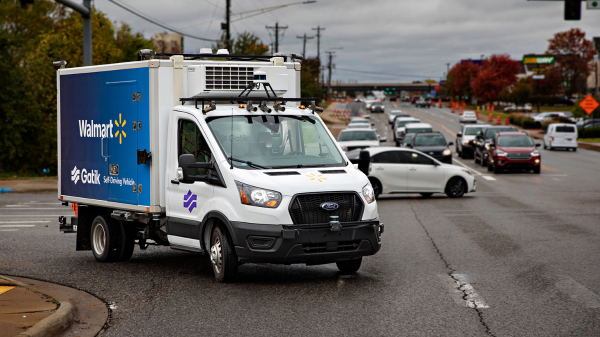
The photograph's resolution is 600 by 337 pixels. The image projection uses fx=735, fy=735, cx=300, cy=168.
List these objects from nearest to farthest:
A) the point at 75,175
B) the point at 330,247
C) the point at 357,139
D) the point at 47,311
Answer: the point at 47,311 < the point at 330,247 < the point at 75,175 < the point at 357,139

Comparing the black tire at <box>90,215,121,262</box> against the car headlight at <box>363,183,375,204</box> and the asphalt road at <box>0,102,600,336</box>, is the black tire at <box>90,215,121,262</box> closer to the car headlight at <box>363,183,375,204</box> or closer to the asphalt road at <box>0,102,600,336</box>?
the asphalt road at <box>0,102,600,336</box>

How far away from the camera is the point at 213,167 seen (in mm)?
9156

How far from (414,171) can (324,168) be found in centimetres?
1300

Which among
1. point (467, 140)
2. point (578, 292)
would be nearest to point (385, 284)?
point (578, 292)

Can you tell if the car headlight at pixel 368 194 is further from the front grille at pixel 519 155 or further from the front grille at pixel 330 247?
the front grille at pixel 519 155

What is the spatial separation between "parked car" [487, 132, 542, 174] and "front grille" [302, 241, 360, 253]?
925 inches

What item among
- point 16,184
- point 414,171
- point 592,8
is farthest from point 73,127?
point 592,8

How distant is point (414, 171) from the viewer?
21.9m

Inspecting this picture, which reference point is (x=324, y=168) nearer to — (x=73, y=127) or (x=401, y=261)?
(x=401, y=261)

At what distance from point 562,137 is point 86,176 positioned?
43.1 meters

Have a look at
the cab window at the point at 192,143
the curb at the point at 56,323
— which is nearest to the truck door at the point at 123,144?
the cab window at the point at 192,143

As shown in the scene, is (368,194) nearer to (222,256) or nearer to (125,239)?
(222,256)

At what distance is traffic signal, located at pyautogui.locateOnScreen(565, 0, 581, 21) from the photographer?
26.4m

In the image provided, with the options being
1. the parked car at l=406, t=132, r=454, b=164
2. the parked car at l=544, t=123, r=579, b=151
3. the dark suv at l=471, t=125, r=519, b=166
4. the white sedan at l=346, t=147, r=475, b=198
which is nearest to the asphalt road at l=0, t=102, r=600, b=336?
the white sedan at l=346, t=147, r=475, b=198
